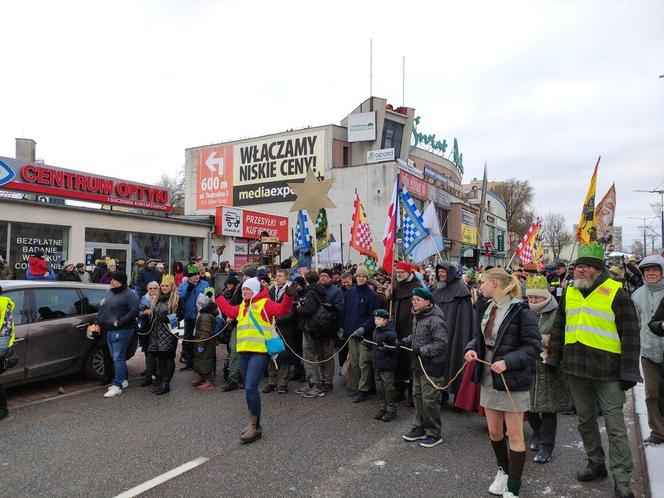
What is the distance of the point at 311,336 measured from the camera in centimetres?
766

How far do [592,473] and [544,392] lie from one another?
79 cm

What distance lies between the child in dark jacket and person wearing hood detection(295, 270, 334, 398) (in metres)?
1.41

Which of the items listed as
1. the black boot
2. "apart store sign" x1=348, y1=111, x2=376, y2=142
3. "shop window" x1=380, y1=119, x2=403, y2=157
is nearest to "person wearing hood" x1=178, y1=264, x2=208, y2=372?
the black boot

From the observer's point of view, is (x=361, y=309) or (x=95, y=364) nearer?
(x=361, y=309)

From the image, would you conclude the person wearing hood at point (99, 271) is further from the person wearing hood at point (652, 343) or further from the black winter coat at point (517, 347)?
the person wearing hood at point (652, 343)

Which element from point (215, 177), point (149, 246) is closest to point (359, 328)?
point (149, 246)

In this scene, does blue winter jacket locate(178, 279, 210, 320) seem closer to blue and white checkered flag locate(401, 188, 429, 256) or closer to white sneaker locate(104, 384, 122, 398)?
white sneaker locate(104, 384, 122, 398)

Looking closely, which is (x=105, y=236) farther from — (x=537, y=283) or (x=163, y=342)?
(x=537, y=283)

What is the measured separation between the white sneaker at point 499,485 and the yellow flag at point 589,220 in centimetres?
672

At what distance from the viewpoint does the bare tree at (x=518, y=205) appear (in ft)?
260

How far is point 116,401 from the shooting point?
22.4 ft

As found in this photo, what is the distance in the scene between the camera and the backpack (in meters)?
7.42

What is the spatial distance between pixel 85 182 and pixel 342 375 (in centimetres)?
1440

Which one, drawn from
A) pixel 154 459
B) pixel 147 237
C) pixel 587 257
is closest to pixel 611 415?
pixel 587 257
